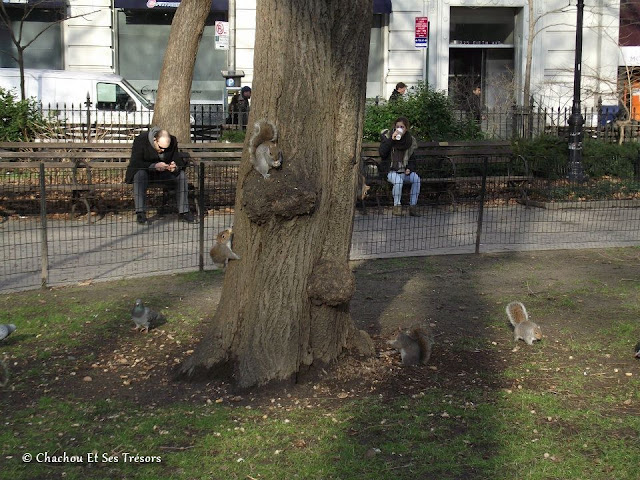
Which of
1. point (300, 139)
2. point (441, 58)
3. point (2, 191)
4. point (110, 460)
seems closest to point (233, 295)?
point (300, 139)

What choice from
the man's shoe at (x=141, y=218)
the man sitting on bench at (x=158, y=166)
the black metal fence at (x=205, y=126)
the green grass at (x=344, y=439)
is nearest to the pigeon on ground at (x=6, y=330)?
the green grass at (x=344, y=439)

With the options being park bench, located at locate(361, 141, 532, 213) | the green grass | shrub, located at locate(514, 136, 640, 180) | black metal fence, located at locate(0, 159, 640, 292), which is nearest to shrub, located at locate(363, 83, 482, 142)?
park bench, located at locate(361, 141, 532, 213)

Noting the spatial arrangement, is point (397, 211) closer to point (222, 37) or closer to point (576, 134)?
point (576, 134)

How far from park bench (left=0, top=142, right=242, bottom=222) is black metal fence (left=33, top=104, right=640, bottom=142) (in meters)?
2.14

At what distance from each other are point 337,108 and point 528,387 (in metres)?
2.33

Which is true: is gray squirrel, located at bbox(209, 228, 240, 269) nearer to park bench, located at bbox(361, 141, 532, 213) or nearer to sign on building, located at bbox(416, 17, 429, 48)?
park bench, located at bbox(361, 141, 532, 213)

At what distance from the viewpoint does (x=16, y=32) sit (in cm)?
2591

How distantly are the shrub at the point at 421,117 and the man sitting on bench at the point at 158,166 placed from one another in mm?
4854

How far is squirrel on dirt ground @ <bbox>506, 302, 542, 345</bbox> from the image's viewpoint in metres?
6.74

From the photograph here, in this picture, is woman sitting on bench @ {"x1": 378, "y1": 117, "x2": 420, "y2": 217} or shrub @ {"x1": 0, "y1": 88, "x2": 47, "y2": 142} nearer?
woman sitting on bench @ {"x1": 378, "y1": 117, "x2": 420, "y2": 217}

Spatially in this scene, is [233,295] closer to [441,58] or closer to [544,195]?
[544,195]

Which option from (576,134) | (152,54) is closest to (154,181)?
(576,134)

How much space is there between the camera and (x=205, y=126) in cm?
1808

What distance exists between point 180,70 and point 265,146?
1043 centimetres
